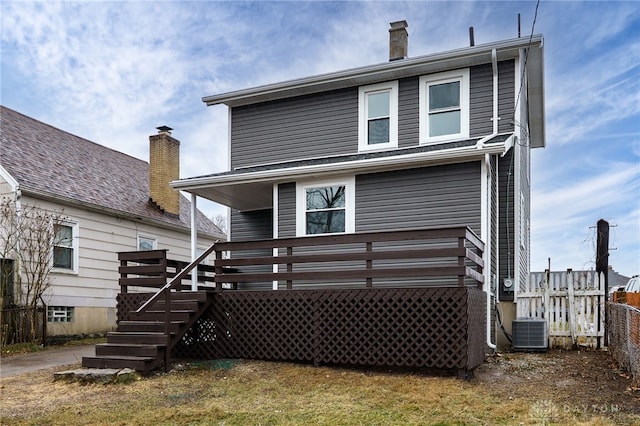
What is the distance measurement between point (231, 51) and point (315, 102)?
430 cm

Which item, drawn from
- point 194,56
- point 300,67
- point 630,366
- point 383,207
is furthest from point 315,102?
point 630,366

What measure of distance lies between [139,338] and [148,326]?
1.21 feet

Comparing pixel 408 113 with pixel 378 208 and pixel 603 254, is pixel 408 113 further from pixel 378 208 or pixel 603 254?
pixel 603 254

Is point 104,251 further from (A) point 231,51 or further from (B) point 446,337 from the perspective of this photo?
(B) point 446,337

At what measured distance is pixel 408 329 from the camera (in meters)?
8.34

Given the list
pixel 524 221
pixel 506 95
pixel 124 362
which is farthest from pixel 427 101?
pixel 124 362

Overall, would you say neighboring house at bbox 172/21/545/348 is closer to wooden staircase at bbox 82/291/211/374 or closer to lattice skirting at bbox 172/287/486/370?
lattice skirting at bbox 172/287/486/370

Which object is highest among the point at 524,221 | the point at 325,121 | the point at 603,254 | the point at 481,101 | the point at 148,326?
the point at 481,101

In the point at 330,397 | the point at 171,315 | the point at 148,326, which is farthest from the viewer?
the point at 171,315

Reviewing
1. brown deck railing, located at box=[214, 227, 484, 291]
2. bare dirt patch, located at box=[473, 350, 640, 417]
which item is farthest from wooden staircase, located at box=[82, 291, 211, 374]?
bare dirt patch, located at box=[473, 350, 640, 417]

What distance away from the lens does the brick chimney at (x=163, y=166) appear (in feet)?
60.9

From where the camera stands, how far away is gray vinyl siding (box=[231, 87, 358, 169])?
12.8 m

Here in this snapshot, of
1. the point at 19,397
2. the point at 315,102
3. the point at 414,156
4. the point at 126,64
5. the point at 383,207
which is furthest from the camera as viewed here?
the point at 126,64

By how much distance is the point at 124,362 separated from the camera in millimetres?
8562
